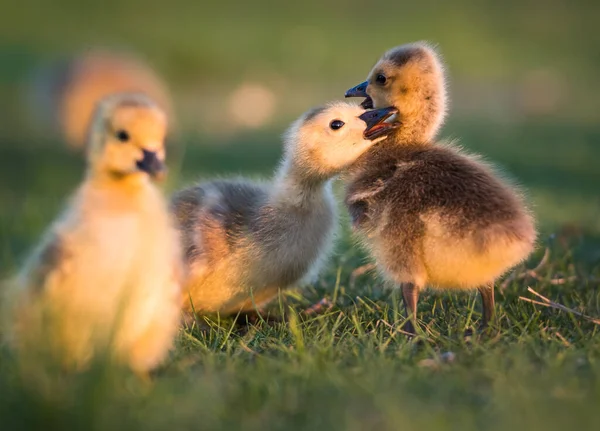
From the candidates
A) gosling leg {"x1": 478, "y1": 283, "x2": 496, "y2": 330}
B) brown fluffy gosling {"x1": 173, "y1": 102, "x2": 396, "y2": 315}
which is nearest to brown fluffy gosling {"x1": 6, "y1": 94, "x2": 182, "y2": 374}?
brown fluffy gosling {"x1": 173, "y1": 102, "x2": 396, "y2": 315}

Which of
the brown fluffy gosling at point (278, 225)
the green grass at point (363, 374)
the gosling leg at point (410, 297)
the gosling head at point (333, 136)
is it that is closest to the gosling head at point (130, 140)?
the green grass at point (363, 374)

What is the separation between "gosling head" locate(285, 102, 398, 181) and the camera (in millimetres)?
4680

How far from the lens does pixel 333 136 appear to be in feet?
15.6

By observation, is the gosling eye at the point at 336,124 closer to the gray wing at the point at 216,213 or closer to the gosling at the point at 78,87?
the gray wing at the point at 216,213

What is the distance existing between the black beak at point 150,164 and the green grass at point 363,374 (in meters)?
0.67

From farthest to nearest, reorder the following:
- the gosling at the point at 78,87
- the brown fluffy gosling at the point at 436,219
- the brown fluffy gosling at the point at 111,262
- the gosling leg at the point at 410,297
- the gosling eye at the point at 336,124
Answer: the gosling at the point at 78,87, the gosling eye at the point at 336,124, the gosling leg at the point at 410,297, the brown fluffy gosling at the point at 436,219, the brown fluffy gosling at the point at 111,262

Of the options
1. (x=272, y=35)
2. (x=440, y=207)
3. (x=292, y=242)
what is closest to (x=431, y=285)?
(x=440, y=207)

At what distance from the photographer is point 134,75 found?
14.8 metres

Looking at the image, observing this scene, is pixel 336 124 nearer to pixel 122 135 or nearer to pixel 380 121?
pixel 380 121

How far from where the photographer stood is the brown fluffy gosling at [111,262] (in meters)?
3.07

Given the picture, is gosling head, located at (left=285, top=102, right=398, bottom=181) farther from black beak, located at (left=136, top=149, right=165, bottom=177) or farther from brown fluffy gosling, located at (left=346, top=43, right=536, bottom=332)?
black beak, located at (left=136, top=149, right=165, bottom=177)

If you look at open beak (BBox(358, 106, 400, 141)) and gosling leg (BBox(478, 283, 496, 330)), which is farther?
open beak (BBox(358, 106, 400, 141))

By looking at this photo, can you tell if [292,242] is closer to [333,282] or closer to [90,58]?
[333,282]

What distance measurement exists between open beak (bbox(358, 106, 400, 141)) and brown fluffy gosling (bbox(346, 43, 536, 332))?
11 cm
